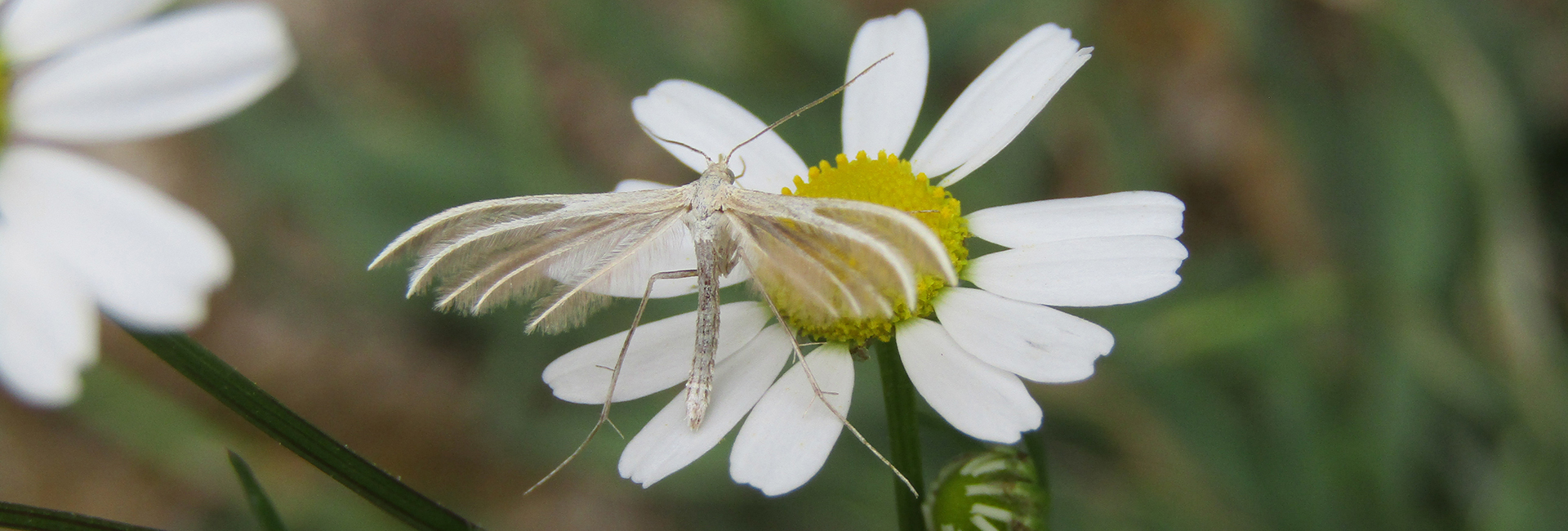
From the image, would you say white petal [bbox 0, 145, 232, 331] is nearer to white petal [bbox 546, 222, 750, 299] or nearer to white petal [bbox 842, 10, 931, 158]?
white petal [bbox 546, 222, 750, 299]

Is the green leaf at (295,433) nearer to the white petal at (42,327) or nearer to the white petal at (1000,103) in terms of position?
the white petal at (42,327)

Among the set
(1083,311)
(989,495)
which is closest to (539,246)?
(989,495)

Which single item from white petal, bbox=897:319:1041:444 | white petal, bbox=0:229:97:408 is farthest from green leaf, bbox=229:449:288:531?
white petal, bbox=897:319:1041:444

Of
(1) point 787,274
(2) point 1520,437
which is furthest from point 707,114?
(2) point 1520,437

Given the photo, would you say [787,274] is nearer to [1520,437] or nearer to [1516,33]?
[1520,437]

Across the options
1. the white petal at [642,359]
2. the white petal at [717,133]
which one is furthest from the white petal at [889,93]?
the white petal at [642,359]

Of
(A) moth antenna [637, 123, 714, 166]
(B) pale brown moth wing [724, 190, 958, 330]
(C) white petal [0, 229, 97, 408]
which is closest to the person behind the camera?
(C) white petal [0, 229, 97, 408]

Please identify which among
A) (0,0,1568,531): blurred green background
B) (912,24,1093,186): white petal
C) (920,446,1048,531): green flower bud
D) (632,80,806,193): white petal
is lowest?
(920,446,1048,531): green flower bud
